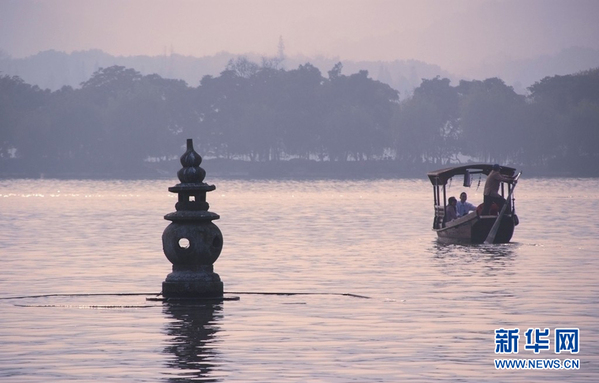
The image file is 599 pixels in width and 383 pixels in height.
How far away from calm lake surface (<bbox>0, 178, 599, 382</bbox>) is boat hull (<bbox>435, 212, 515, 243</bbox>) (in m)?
0.57

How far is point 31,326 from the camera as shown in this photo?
79.6 feet

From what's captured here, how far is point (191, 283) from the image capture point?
27312mm

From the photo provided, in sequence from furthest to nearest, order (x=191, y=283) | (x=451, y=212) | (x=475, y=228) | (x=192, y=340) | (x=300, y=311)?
1. (x=451, y=212)
2. (x=475, y=228)
3. (x=191, y=283)
4. (x=300, y=311)
5. (x=192, y=340)

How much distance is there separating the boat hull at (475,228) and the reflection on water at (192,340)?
22.8 meters

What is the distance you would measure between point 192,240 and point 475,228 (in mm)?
23100

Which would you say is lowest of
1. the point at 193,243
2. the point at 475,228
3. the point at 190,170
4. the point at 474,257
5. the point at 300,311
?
the point at 474,257

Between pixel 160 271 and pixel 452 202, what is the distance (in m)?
16.5

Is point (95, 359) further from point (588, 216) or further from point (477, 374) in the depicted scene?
point (588, 216)

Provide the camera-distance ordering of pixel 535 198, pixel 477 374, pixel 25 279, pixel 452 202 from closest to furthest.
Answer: pixel 477 374 < pixel 25 279 < pixel 452 202 < pixel 535 198

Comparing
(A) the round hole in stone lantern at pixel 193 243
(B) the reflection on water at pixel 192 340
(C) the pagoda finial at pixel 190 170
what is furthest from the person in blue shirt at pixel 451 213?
(B) the reflection on water at pixel 192 340

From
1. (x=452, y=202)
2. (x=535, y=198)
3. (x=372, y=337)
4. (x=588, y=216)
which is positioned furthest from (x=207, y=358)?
(x=535, y=198)

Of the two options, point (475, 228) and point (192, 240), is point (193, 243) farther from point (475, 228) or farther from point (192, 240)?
point (475, 228)

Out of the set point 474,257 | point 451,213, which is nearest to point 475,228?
point 451,213

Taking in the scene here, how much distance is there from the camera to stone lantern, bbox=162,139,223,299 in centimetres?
2697
